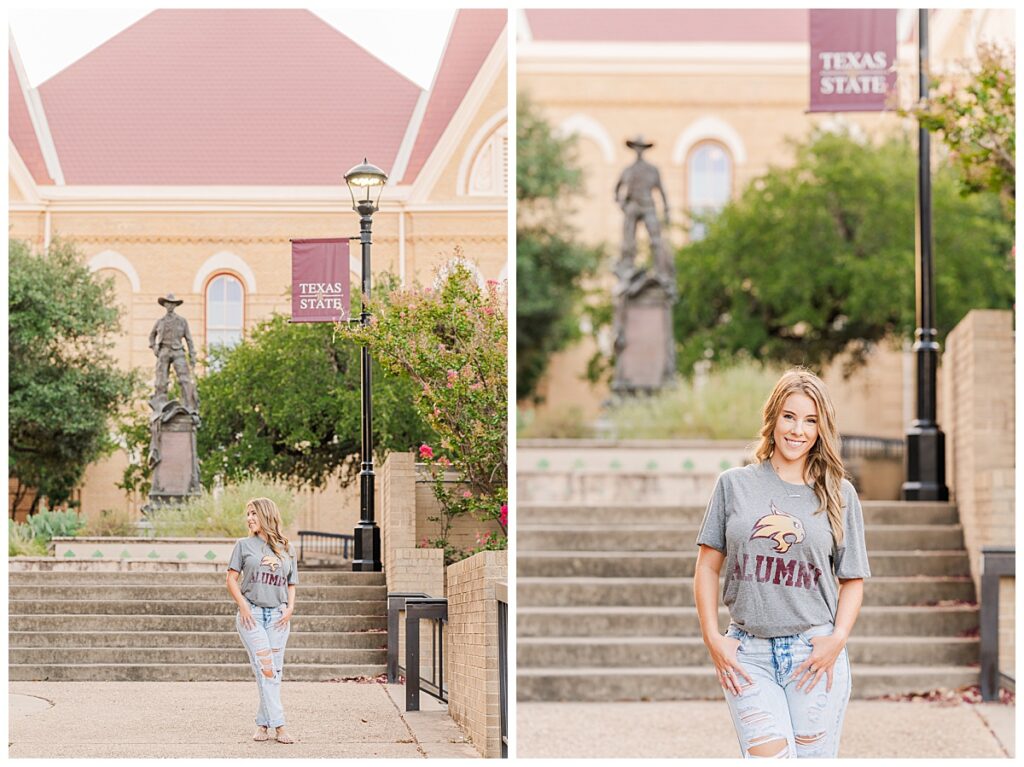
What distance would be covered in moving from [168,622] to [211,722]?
498 mm

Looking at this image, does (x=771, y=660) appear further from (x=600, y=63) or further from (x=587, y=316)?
(x=600, y=63)

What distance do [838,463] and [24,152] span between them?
12.9 feet

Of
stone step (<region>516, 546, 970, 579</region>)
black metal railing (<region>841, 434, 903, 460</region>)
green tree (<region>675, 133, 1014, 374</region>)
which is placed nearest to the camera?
stone step (<region>516, 546, 970, 579</region>)

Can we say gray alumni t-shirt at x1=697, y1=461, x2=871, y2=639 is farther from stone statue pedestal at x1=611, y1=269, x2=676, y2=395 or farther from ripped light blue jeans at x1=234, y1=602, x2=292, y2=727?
stone statue pedestal at x1=611, y1=269, x2=676, y2=395

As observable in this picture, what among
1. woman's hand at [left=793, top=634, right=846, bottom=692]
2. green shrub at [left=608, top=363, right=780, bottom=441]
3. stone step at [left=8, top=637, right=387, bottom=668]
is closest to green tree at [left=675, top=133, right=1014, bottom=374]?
green shrub at [left=608, top=363, right=780, bottom=441]

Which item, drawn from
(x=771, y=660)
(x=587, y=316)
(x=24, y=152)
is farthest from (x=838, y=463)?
(x=587, y=316)

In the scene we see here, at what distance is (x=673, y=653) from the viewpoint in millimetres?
9453

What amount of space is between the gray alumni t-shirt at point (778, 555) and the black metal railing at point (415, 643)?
2031 mm

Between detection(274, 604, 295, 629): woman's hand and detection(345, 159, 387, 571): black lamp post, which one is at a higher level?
detection(345, 159, 387, 571): black lamp post

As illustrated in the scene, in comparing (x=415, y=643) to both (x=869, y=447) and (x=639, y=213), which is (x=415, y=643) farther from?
(x=869, y=447)

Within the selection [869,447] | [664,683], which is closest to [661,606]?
[664,683]

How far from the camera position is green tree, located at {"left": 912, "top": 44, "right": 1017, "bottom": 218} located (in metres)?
8.83

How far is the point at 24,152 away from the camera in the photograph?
6.44 m

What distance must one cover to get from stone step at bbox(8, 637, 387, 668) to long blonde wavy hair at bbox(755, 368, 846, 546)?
250 centimetres
